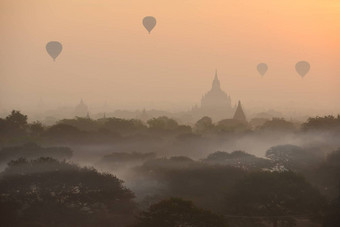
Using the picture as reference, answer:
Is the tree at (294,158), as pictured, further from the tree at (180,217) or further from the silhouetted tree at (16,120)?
the silhouetted tree at (16,120)

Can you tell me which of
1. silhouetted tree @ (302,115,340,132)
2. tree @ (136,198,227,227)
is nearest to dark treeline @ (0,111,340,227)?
tree @ (136,198,227,227)

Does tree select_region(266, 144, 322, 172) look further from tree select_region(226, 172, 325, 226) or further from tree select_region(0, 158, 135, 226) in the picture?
tree select_region(0, 158, 135, 226)

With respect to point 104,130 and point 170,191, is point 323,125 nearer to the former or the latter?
point 104,130

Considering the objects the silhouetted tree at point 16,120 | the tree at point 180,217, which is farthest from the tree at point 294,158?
the silhouetted tree at point 16,120

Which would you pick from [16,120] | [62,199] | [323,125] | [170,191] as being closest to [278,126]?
[323,125]

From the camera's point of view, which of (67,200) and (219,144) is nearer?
(67,200)

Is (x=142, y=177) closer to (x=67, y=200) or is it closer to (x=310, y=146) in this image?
(x=67, y=200)

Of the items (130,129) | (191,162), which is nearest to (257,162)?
(191,162)
